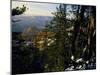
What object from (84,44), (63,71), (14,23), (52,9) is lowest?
(63,71)

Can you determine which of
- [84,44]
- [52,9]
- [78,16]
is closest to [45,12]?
[52,9]

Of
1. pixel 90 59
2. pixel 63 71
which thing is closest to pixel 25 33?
pixel 63 71

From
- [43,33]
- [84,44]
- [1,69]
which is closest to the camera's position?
[1,69]

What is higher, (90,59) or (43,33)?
(43,33)

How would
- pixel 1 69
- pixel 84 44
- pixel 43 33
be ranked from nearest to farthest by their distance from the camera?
1. pixel 1 69
2. pixel 43 33
3. pixel 84 44

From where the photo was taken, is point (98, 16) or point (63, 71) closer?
point (63, 71)

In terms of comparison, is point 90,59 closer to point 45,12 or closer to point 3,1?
point 45,12

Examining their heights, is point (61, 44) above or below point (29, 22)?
below

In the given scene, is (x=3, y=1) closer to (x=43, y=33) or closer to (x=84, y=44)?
(x=43, y=33)
